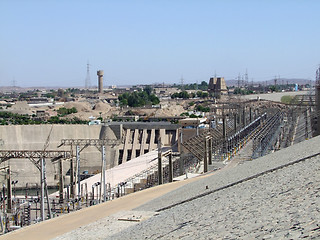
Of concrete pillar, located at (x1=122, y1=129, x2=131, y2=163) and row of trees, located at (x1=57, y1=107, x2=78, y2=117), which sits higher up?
row of trees, located at (x1=57, y1=107, x2=78, y2=117)

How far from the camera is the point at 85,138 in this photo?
44.0 m

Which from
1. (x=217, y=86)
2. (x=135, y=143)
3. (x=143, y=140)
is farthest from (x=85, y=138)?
(x=217, y=86)

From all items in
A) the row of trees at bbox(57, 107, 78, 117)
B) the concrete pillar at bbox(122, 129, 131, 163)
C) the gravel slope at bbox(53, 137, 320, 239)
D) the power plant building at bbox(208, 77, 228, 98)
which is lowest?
the concrete pillar at bbox(122, 129, 131, 163)

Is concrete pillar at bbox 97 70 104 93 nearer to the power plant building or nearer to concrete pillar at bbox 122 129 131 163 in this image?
the power plant building

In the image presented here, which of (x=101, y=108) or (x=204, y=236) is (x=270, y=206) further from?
(x=101, y=108)

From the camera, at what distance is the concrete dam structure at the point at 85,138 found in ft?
126

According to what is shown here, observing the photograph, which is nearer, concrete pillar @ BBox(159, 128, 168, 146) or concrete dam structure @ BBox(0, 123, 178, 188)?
concrete dam structure @ BBox(0, 123, 178, 188)

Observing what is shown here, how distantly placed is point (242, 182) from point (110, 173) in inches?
907

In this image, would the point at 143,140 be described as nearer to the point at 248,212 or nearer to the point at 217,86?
the point at 248,212

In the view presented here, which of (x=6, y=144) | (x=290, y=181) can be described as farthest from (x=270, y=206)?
(x=6, y=144)

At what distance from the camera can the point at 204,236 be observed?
665cm

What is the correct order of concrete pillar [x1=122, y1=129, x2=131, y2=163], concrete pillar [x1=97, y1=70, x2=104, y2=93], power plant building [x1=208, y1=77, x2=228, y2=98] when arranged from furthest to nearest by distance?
concrete pillar [x1=97, y1=70, x2=104, y2=93] → power plant building [x1=208, y1=77, x2=228, y2=98] → concrete pillar [x1=122, y1=129, x2=131, y2=163]

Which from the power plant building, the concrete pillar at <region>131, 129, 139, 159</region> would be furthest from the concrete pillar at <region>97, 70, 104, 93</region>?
the concrete pillar at <region>131, 129, 139, 159</region>

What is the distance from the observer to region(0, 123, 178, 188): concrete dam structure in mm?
38281
